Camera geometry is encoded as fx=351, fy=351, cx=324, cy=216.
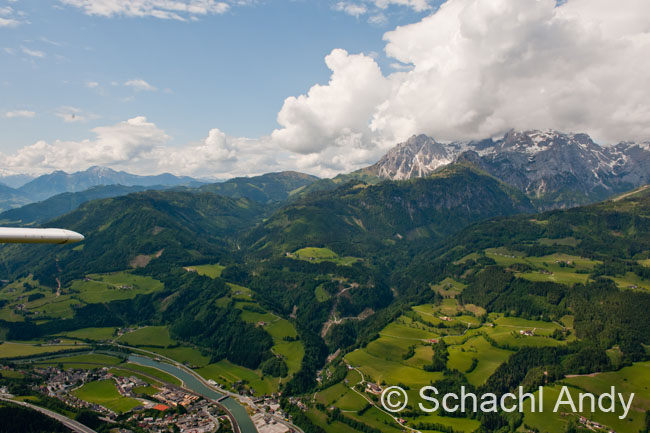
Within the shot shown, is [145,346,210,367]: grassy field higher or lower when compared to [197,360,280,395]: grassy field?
lower

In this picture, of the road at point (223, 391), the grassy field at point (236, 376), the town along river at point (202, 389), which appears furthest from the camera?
the grassy field at point (236, 376)

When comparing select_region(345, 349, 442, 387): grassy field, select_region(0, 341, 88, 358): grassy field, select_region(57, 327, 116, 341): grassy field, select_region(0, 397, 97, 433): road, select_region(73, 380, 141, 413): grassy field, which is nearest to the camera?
select_region(0, 397, 97, 433): road

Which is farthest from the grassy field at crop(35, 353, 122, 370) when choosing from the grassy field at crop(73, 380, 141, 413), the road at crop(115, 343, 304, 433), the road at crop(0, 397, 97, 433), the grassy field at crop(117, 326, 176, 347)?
the road at crop(0, 397, 97, 433)

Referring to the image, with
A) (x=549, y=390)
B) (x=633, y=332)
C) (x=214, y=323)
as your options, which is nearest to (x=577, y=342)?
(x=633, y=332)

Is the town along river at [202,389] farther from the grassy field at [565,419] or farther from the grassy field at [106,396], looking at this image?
the grassy field at [565,419]

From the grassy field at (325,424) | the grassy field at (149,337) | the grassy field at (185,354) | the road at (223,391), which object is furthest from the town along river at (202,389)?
the grassy field at (325,424)

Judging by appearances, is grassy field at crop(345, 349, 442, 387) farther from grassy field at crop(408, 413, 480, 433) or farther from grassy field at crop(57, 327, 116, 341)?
grassy field at crop(57, 327, 116, 341)

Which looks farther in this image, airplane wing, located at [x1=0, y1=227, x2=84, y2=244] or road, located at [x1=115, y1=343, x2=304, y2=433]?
road, located at [x1=115, y1=343, x2=304, y2=433]
